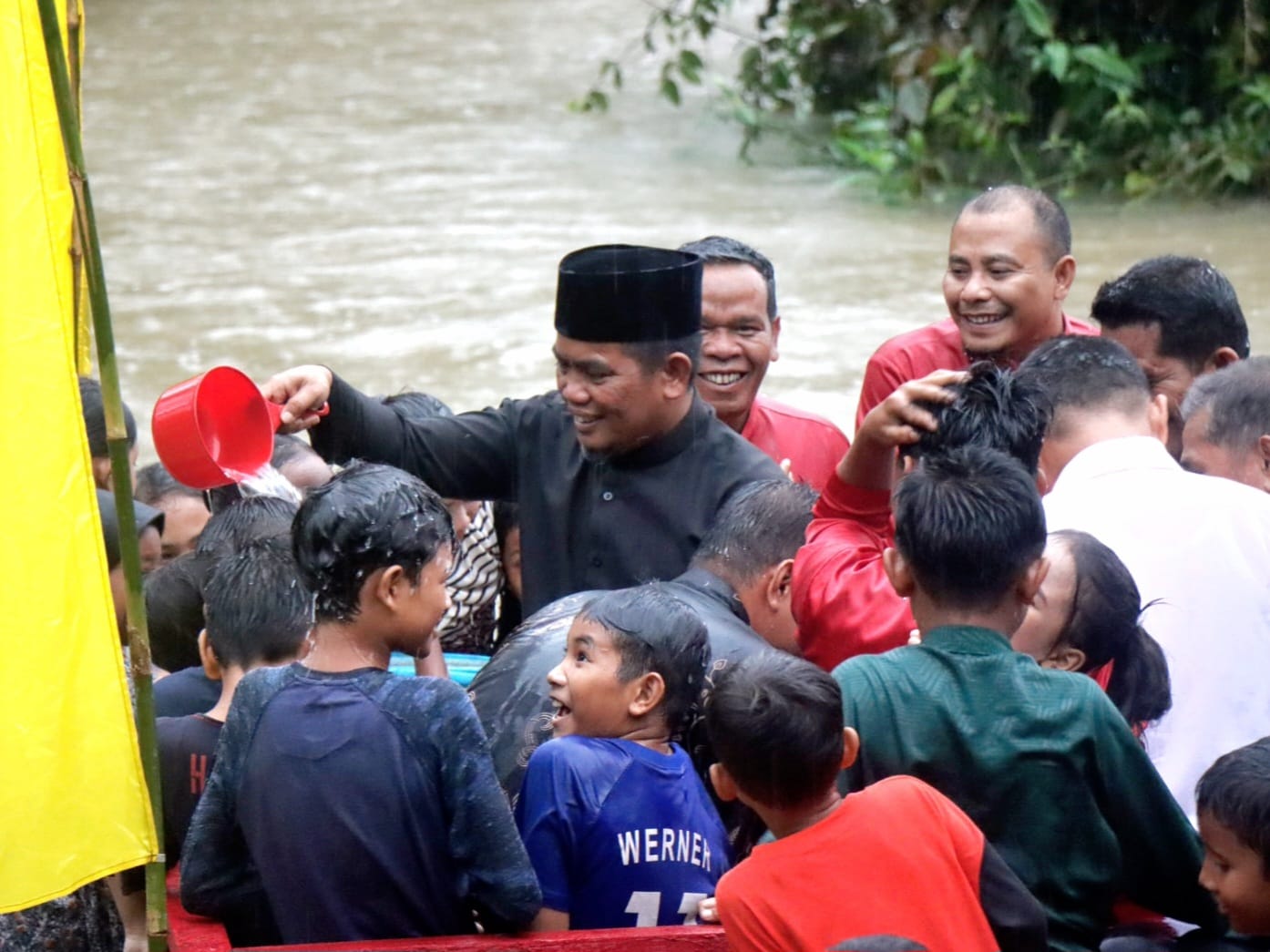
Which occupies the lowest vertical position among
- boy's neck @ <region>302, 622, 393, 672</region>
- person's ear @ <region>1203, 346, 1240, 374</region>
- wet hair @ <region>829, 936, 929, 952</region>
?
person's ear @ <region>1203, 346, 1240, 374</region>

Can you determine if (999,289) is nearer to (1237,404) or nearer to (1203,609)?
(1237,404)

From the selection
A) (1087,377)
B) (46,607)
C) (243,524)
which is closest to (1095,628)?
(1087,377)

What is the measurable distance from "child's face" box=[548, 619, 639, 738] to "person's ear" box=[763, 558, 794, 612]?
20.2 inches

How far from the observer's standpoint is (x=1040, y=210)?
4.65m

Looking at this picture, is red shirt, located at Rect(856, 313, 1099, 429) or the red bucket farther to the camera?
red shirt, located at Rect(856, 313, 1099, 429)

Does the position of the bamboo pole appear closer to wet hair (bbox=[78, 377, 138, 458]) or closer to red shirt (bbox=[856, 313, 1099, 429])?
wet hair (bbox=[78, 377, 138, 458])

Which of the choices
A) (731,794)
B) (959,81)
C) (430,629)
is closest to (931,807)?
(731,794)

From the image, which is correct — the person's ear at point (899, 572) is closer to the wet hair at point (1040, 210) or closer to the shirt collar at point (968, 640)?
the shirt collar at point (968, 640)

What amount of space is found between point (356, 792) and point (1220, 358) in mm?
2689

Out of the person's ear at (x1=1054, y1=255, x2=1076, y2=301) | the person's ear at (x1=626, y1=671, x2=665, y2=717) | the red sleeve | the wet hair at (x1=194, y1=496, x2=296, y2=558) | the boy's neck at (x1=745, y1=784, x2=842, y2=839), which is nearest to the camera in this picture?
the boy's neck at (x1=745, y1=784, x2=842, y2=839)

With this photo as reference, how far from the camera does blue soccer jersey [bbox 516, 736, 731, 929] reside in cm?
261

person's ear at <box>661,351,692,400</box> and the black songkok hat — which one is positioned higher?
the black songkok hat

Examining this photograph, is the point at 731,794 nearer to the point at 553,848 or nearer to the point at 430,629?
the point at 553,848

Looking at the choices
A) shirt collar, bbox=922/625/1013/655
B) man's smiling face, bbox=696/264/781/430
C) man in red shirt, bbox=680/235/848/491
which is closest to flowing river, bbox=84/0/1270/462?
man in red shirt, bbox=680/235/848/491
